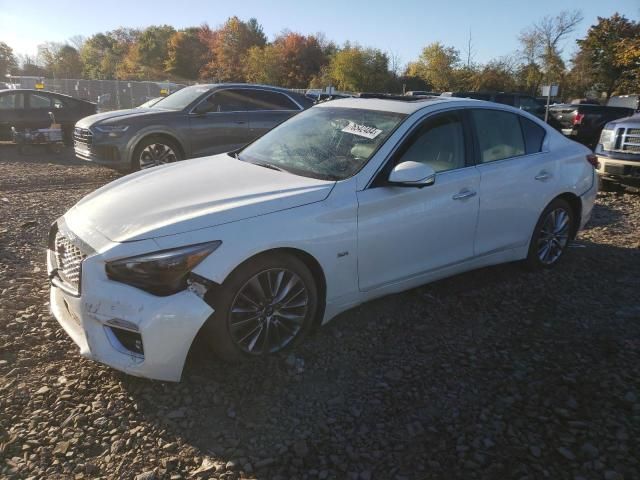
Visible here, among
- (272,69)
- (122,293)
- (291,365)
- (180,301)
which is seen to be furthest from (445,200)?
(272,69)

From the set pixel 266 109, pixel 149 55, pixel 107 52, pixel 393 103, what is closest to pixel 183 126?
pixel 266 109

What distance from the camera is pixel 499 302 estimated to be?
4.33 metres

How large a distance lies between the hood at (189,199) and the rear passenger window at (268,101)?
5862mm

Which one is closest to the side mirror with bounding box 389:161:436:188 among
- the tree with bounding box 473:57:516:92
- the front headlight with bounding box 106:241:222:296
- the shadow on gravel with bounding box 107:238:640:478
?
the shadow on gravel with bounding box 107:238:640:478

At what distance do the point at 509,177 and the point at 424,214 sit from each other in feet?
3.48

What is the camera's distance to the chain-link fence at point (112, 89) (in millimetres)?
30516

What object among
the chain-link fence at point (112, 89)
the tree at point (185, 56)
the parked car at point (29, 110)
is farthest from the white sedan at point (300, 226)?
the tree at point (185, 56)

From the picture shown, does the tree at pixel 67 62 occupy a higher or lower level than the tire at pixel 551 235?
higher

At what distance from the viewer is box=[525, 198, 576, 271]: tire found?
482 centimetres

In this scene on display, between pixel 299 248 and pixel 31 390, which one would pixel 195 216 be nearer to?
pixel 299 248

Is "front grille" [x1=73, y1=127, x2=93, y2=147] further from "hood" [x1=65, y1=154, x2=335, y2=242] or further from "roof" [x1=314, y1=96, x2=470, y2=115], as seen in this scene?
"roof" [x1=314, y1=96, x2=470, y2=115]

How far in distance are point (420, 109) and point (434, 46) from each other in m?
45.0

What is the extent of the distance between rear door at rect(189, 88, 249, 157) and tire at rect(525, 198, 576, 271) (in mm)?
5781

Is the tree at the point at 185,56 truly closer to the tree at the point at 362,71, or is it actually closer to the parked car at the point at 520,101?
the tree at the point at 362,71
